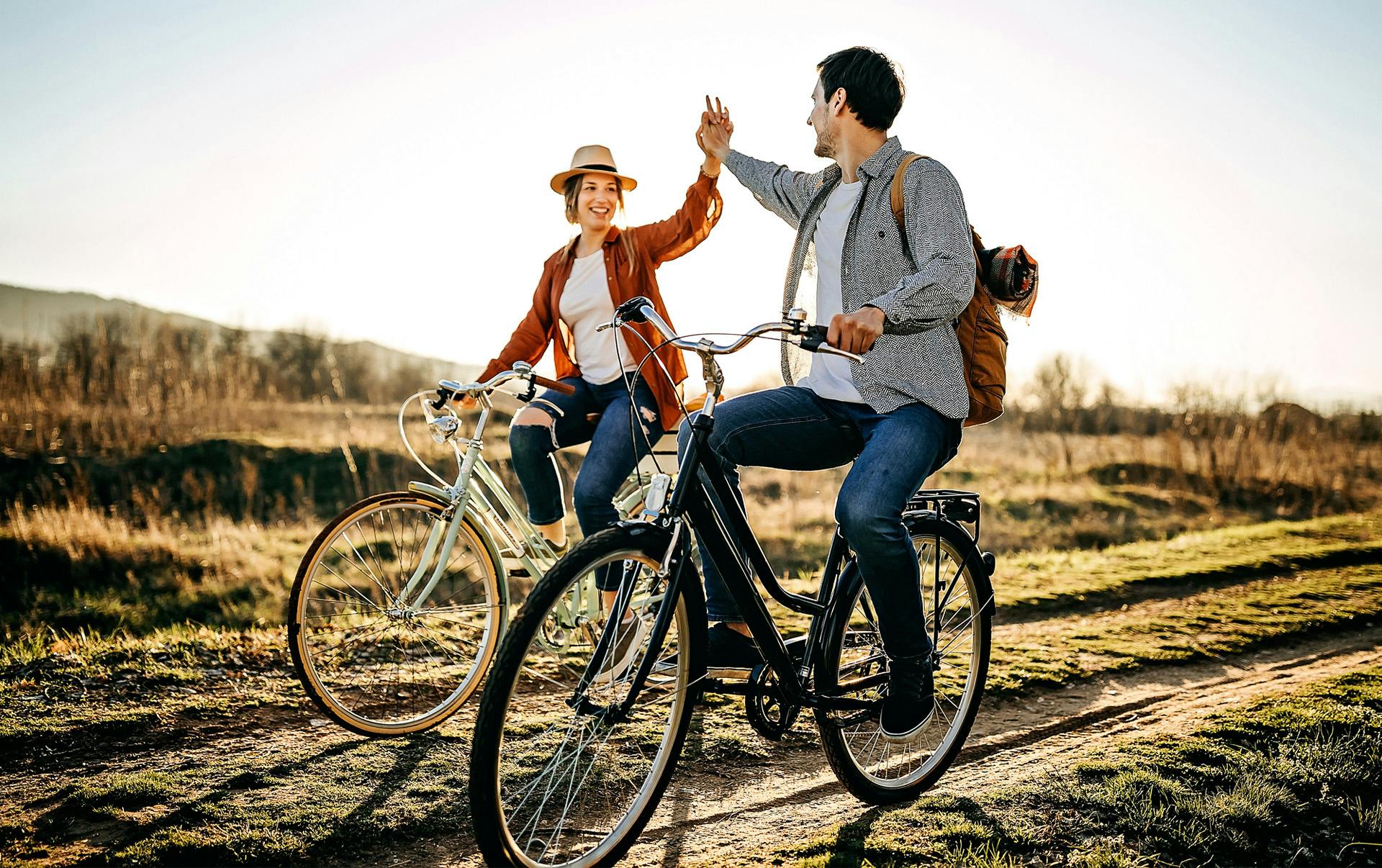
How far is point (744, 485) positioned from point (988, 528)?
162 inches

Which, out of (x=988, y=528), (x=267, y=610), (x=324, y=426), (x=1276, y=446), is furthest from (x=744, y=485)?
(x=1276, y=446)

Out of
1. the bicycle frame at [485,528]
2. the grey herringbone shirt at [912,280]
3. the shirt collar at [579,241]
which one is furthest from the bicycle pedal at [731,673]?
the shirt collar at [579,241]

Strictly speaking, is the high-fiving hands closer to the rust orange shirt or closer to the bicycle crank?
the rust orange shirt

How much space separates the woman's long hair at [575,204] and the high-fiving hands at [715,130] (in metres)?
0.62

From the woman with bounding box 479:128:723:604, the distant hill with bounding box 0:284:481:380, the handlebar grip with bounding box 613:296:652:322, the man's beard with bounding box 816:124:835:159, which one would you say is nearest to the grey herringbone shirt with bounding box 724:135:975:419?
the man's beard with bounding box 816:124:835:159

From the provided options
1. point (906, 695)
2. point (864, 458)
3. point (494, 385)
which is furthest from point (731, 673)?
point (494, 385)

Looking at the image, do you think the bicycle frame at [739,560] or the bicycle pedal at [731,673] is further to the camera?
the bicycle pedal at [731,673]

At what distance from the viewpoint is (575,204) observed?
4.94 meters

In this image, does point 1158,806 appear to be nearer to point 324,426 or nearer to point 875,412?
point 875,412

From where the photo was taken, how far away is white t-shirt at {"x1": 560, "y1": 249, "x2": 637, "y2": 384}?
470cm

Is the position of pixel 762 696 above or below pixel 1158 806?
above

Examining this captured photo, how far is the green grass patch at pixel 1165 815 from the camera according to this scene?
3.19 meters

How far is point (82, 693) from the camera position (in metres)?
4.41

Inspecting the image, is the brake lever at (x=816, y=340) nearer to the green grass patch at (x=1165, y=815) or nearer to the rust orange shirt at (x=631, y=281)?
the green grass patch at (x=1165, y=815)
